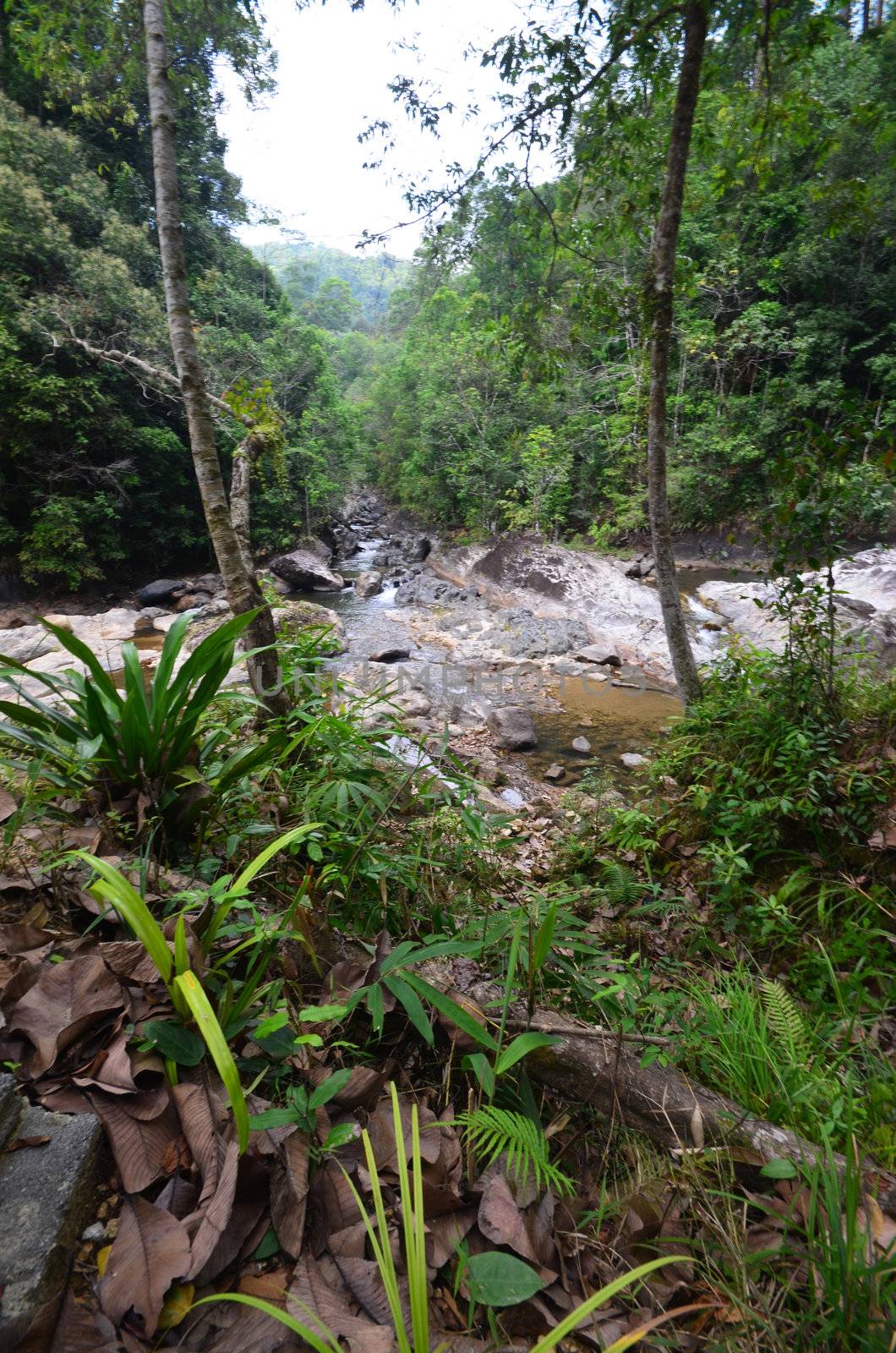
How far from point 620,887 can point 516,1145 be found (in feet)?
5.75

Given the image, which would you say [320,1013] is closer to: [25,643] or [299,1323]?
[299,1323]

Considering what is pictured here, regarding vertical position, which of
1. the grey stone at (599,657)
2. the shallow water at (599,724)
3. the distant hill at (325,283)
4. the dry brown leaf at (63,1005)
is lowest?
the shallow water at (599,724)

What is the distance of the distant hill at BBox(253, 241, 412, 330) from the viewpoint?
23.3 metres

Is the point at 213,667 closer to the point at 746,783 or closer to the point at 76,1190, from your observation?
the point at 76,1190

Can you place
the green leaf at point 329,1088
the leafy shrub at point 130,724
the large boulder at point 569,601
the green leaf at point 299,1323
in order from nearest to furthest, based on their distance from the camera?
the green leaf at point 299,1323
the green leaf at point 329,1088
the leafy shrub at point 130,724
the large boulder at point 569,601

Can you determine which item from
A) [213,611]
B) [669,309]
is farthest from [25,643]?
[669,309]

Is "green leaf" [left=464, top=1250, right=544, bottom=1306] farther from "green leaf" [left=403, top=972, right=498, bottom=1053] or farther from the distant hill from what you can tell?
the distant hill

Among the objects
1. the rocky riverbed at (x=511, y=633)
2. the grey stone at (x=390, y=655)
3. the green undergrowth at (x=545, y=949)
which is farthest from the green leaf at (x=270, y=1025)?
the grey stone at (x=390, y=655)

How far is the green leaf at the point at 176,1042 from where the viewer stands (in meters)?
1.07

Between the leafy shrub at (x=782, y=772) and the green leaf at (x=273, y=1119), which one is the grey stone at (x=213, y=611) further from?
the green leaf at (x=273, y=1119)

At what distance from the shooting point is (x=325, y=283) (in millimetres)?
22812

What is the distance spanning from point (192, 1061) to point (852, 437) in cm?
346

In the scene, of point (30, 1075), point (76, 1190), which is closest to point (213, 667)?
point (30, 1075)

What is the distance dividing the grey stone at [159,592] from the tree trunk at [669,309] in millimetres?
12968
